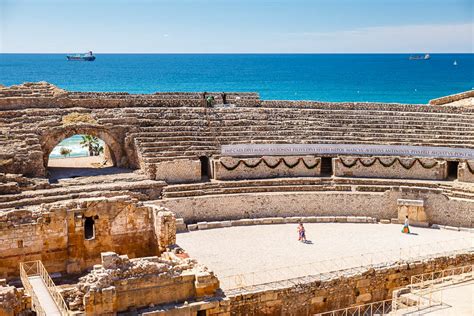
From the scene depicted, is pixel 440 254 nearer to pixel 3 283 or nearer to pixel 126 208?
pixel 126 208

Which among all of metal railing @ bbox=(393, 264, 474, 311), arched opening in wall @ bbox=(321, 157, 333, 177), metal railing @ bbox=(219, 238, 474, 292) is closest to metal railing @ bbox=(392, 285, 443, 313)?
metal railing @ bbox=(393, 264, 474, 311)

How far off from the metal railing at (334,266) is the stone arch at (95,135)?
37.6 ft

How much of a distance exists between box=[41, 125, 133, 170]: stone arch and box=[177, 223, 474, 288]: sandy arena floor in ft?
21.9

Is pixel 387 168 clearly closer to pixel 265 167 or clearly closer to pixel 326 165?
pixel 326 165

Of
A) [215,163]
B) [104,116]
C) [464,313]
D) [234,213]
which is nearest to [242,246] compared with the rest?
[234,213]

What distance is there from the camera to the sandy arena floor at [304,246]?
19484 millimetres

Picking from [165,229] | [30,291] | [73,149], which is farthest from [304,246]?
[73,149]

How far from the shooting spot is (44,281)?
1609 centimetres

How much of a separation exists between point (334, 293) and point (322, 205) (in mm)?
8134

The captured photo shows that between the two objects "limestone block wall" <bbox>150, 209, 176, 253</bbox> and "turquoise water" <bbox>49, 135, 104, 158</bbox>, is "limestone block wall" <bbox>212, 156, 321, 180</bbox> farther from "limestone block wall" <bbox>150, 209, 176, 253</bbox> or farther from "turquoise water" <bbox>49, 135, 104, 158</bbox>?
"turquoise water" <bbox>49, 135, 104, 158</bbox>

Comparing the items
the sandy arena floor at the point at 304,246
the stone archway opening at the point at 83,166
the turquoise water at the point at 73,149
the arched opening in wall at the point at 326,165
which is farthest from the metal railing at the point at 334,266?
the turquoise water at the point at 73,149

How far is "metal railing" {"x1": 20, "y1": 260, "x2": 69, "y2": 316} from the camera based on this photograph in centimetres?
1426

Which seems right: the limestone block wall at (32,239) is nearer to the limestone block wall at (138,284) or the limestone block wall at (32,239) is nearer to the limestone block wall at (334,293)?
the limestone block wall at (138,284)

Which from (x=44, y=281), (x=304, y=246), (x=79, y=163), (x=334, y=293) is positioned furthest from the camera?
(x=79, y=163)
